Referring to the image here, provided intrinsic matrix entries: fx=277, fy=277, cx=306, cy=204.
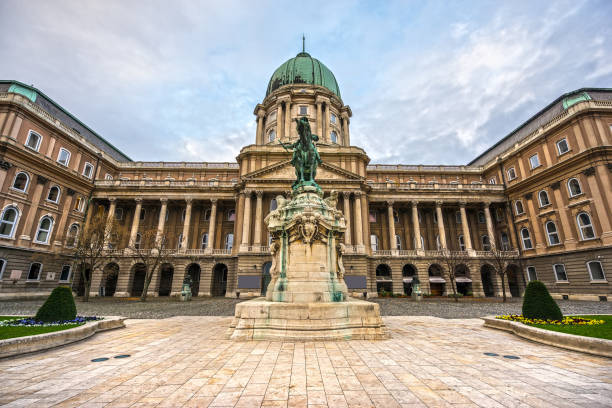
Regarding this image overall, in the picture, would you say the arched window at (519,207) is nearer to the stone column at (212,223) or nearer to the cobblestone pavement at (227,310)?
the cobblestone pavement at (227,310)

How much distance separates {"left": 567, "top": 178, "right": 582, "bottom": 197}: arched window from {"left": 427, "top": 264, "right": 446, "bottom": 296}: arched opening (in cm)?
1591

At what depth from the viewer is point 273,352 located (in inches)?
249

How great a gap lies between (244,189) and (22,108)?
23708mm

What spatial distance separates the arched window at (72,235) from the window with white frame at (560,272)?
52162 millimetres

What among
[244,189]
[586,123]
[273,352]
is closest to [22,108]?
[244,189]

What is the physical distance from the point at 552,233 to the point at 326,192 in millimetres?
25949

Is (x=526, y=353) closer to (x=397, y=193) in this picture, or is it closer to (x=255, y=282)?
(x=255, y=282)

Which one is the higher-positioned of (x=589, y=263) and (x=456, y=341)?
(x=589, y=263)

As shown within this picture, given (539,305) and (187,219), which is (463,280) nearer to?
(539,305)

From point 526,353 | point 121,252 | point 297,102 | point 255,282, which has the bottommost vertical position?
point 526,353

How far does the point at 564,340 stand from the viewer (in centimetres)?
721

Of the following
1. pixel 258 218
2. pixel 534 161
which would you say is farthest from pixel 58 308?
pixel 534 161

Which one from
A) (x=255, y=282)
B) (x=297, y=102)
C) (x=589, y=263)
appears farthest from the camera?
(x=297, y=102)

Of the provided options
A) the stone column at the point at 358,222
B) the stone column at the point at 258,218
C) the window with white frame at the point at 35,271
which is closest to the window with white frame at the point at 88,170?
the window with white frame at the point at 35,271
